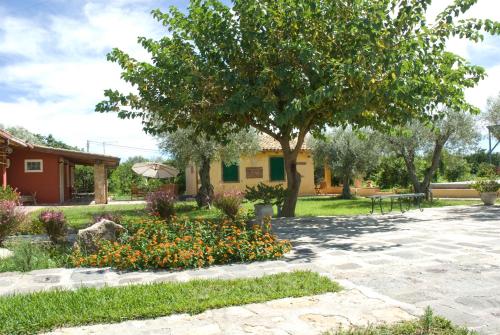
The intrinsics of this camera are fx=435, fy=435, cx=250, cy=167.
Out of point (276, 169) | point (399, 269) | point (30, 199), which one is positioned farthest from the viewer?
point (276, 169)

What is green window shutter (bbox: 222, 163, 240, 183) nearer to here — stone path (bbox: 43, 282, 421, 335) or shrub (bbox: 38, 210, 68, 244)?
shrub (bbox: 38, 210, 68, 244)

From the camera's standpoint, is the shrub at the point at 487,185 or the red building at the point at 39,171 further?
the red building at the point at 39,171

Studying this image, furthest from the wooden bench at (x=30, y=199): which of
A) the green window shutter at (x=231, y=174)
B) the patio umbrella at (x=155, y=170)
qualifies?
the green window shutter at (x=231, y=174)

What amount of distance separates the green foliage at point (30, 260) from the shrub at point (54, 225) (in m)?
0.79

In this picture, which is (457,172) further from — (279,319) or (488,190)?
(279,319)

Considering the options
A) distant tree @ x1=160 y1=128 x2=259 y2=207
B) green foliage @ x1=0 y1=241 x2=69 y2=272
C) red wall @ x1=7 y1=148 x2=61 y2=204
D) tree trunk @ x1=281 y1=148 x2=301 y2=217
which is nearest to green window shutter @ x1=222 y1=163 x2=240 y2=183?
distant tree @ x1=160 y1=128 x2=259 y2=207

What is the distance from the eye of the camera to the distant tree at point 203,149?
15.0m

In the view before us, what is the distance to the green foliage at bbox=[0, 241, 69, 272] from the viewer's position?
5.57 meters

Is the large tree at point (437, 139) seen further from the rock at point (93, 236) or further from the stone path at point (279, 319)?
the stone path at point (279, 319)

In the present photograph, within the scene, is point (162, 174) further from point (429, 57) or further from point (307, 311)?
point (307, 311)

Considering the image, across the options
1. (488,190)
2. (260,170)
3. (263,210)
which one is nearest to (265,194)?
(263,210)

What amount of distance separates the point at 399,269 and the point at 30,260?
4663 millimetres

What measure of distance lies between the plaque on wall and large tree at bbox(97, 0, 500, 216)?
13.7m

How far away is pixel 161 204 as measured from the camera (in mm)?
9453
